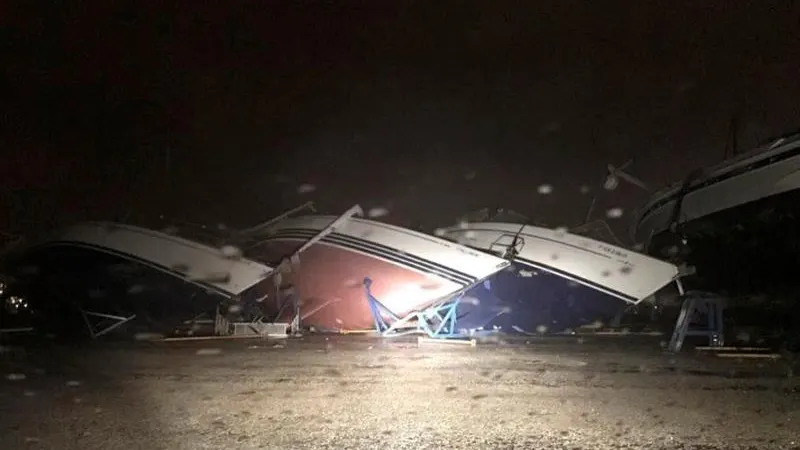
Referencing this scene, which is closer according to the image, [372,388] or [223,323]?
[372,388]

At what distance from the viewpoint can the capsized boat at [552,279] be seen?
14820mm

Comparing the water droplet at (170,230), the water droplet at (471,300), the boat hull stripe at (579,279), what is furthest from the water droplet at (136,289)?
the boat hull stripe at (579,279)

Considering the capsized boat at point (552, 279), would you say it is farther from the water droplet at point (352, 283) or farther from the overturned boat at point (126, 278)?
the overturned boat at point (126, 278)

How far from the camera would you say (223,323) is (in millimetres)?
14508

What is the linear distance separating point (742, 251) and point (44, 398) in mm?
11154

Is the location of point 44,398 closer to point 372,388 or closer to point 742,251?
point 372,388

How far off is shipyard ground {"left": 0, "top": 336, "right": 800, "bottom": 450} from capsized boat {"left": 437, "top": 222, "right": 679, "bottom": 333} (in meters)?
4.45

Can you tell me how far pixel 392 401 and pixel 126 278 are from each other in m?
10.2

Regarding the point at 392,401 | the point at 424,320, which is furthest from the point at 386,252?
the point at 392,401

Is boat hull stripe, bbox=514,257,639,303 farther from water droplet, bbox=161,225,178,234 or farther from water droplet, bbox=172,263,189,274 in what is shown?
water droplet, bbox=161,225,178,234

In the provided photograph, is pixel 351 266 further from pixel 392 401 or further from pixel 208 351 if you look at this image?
pixel 392 401

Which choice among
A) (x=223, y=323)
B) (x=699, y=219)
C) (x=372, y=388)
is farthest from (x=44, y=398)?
(x=699, y=219)

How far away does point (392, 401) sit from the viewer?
6.37 m

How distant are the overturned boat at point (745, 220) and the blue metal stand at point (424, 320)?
4.77 metres
